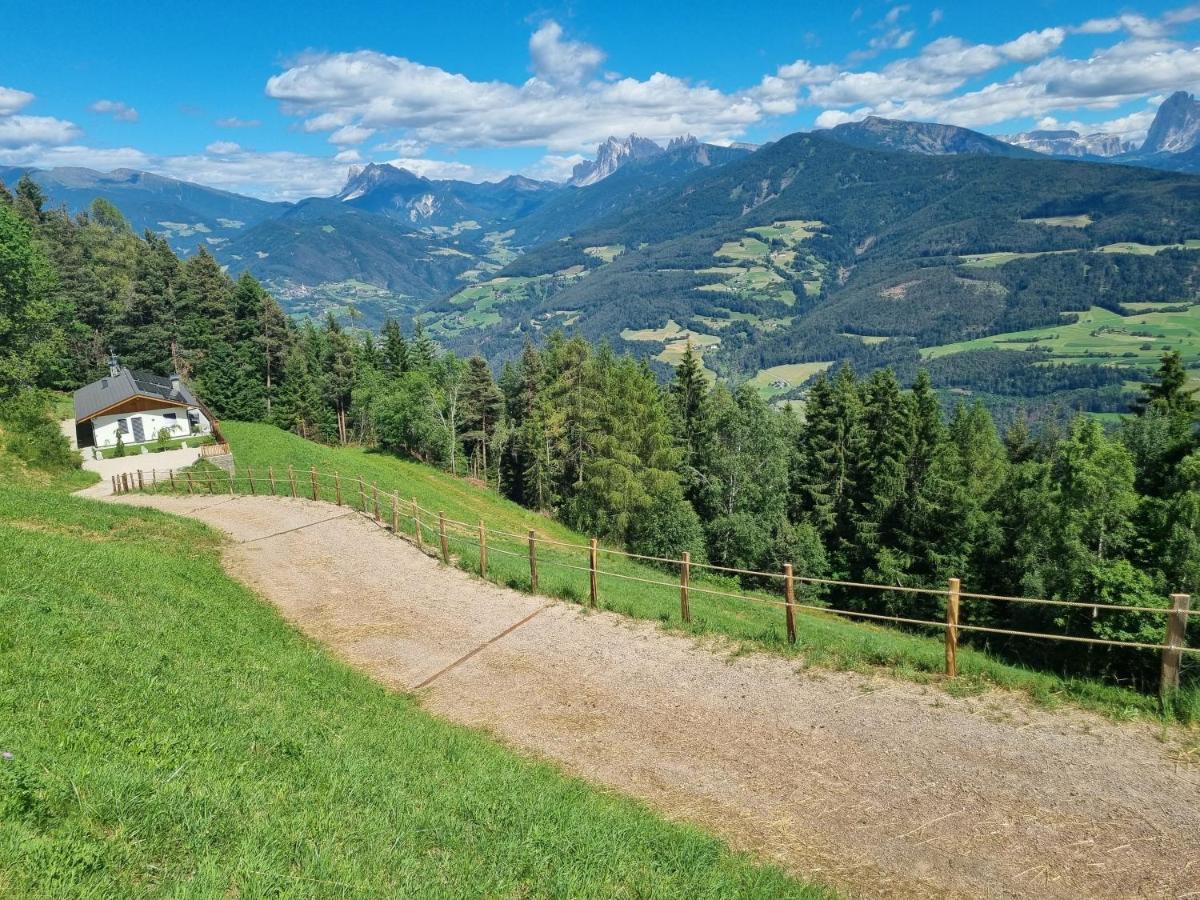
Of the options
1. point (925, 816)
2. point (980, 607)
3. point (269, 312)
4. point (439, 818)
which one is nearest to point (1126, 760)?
point (925, 816)

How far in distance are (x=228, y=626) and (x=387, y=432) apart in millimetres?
60874

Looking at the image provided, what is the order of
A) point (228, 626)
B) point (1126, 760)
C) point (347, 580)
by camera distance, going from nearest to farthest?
point (1126, 760) → point (228, 626) → point (347, 580)

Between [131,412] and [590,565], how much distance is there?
5742 cm

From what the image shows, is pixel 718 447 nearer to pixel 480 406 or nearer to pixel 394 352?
pixel 480 406

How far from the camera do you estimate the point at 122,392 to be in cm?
5838

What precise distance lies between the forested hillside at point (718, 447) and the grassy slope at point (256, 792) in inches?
774

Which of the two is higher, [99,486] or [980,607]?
[99,486]

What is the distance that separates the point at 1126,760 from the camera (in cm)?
909

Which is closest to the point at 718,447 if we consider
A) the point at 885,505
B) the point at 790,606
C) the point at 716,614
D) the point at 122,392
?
the point at 885,505

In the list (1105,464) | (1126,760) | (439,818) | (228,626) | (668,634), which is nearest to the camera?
(439,818)

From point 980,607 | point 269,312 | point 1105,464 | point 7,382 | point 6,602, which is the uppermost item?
point 269,312

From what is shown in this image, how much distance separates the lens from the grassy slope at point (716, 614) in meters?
11.1

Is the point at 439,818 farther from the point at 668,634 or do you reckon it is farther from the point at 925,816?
the point at 668,634

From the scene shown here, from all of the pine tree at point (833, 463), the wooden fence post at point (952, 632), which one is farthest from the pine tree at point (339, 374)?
the wooden fence post at point (952, 632)
